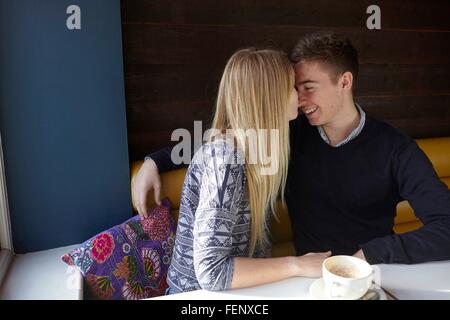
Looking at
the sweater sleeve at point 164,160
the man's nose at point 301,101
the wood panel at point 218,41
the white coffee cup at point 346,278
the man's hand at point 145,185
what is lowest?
the white coffee cup at point 346,278

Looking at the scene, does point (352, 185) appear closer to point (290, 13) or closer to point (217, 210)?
point (217, 210)

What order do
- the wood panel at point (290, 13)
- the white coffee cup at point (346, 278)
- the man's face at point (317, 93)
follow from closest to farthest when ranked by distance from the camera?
the white coffee cup at point (346, 278), the man's face at point (317, 93), the wood panel at point (290, 13)

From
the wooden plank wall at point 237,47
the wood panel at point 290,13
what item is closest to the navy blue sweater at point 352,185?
the wooden plank wall at point 237,47

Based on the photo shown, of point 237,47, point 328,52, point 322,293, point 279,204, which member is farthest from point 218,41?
point 322,293

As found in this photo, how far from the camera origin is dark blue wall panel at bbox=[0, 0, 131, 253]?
1410mm

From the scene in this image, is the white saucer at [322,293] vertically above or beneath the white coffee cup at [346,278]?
beneath

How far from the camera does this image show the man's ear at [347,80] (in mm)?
1546

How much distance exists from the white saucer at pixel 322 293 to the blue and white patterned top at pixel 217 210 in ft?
0.68

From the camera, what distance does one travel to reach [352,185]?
1475 mm

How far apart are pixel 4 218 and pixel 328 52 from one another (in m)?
1.34

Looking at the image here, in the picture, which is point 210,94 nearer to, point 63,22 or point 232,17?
point 232,17

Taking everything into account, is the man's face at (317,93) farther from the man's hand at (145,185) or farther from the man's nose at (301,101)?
the man's hand at (145,185)
